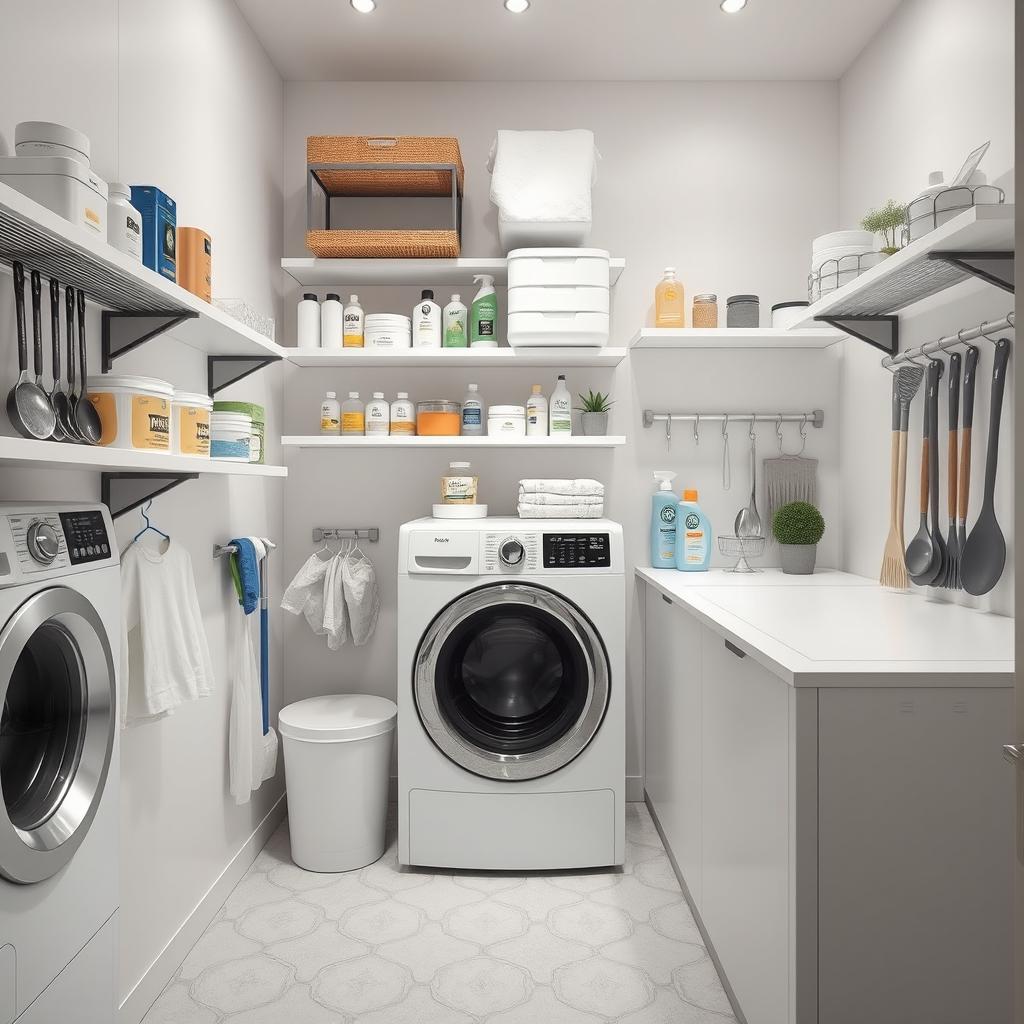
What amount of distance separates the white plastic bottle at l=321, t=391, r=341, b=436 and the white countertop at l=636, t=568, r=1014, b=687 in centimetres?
120

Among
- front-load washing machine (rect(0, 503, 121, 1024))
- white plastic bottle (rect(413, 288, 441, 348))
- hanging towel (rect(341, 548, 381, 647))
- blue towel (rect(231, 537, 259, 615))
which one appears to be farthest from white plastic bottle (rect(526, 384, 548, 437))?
front-load washing machine (rect(0, 503, 121, 1024))

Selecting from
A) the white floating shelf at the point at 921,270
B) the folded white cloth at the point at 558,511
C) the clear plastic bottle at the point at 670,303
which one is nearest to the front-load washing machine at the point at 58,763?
the folded white cloth at the point at 558,511

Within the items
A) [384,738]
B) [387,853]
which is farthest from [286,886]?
[384,738]

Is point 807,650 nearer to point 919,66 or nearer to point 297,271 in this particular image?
point 919,66

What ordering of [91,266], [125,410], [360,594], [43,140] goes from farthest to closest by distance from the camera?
[360,594] < [125,410] < [91,266] < [43,140]

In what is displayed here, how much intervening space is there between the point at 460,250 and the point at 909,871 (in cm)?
239

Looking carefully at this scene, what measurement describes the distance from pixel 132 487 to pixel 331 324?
119 cm

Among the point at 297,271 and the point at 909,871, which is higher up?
the point at 297,271

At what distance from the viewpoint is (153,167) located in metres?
1.82

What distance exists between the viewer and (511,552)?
7.70ft

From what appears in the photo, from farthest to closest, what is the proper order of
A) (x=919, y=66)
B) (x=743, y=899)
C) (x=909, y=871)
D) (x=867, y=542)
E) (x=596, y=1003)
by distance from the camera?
(x=867, y=542), (x=919, y=66), (x=596, y=1003), (x=743, y=899), (x=909, y=871)

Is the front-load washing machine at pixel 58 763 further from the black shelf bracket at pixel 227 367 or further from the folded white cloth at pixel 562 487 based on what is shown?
the folded white cloth at pixel 562 487

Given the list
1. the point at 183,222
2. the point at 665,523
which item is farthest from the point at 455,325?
the point at 665,523

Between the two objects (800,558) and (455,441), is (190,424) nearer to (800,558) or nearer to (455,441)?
(455,441)
